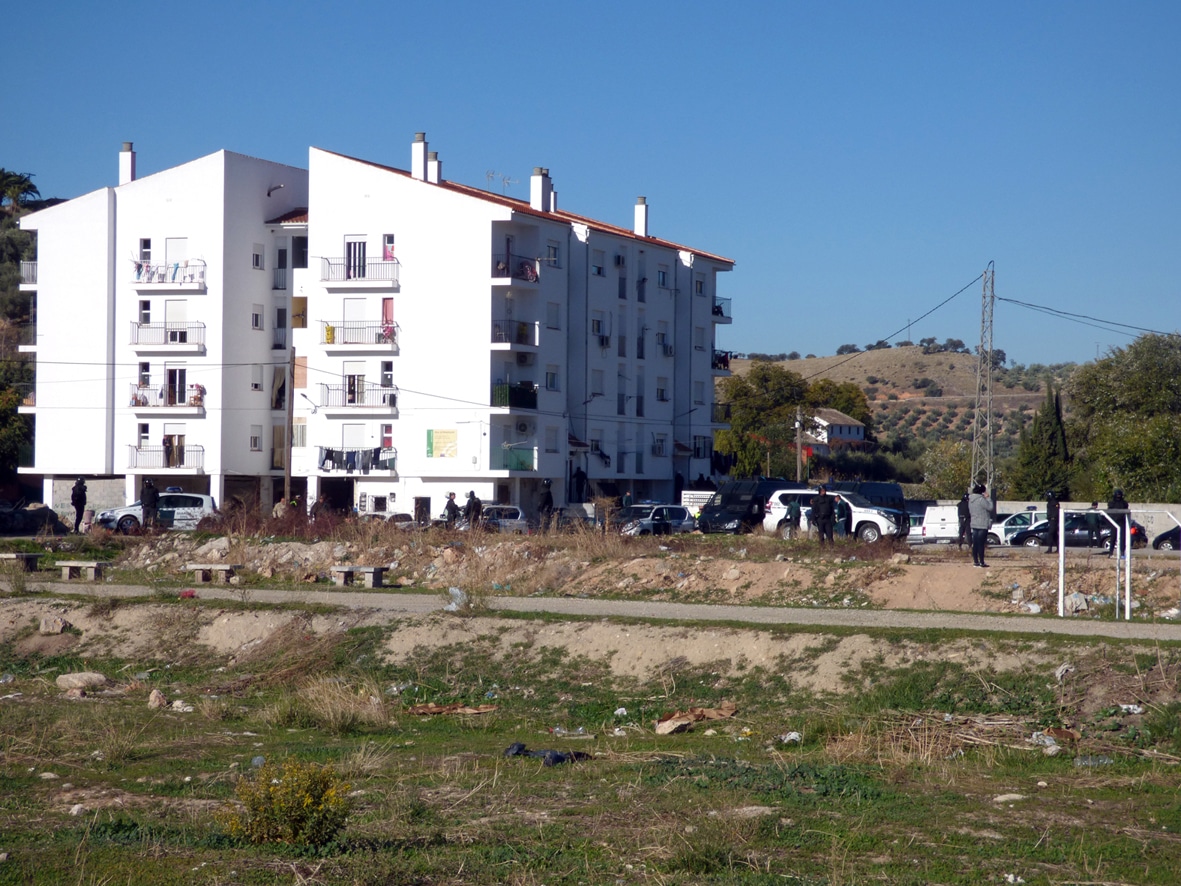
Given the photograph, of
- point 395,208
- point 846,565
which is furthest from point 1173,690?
point 395,208

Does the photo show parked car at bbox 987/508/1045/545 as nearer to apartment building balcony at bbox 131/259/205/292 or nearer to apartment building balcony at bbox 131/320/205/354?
apartment building balcony at bbox 131/320/205/354

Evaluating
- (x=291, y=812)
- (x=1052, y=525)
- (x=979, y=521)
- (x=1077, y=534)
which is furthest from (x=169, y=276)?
(x=291, y=812)

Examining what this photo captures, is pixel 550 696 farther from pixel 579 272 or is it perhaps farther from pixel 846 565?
pixel 579 272

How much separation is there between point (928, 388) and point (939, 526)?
3653 inches

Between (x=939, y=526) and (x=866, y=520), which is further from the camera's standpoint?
(x=939, y=526)

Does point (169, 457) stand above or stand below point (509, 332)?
below

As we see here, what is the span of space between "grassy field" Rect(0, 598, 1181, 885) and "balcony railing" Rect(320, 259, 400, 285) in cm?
3855

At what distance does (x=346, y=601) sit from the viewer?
21.6 metres

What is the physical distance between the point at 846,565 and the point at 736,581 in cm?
232

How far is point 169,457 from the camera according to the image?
189ft

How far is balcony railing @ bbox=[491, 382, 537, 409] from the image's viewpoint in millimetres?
54125

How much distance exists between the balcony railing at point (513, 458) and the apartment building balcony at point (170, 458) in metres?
13.8

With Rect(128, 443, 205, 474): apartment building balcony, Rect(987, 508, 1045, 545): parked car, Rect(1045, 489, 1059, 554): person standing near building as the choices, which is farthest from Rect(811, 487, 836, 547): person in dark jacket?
Rect(128, 443, 205, 474): apartment building balcony

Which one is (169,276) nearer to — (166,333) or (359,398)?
(166,333)
